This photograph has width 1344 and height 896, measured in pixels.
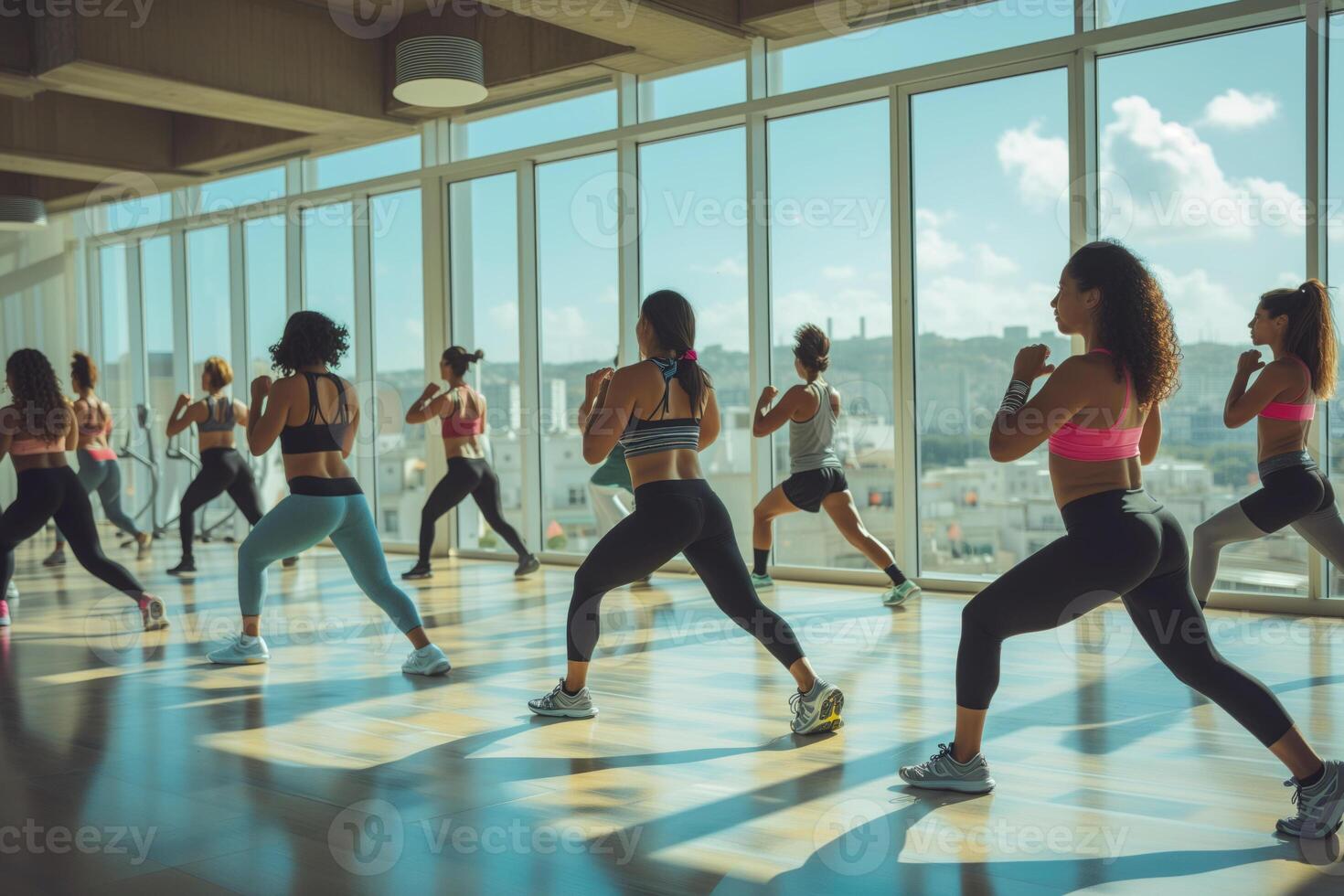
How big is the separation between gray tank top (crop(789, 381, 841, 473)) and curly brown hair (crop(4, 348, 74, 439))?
3.63 meters

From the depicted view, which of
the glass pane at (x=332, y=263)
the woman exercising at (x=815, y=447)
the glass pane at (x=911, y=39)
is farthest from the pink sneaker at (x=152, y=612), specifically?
the glass pane at (x=911, y=39)

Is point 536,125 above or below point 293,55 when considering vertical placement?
below

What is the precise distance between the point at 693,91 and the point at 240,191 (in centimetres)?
541

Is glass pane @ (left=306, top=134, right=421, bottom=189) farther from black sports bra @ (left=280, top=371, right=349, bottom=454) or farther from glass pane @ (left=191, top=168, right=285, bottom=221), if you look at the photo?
black sports bra @ (left=280, top=371, right=349, bottom=454)

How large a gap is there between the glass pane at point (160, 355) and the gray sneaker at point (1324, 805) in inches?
454

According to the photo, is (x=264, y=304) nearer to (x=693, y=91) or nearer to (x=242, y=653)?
(x=693, y=91)

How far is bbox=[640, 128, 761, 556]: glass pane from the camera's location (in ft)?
26.8

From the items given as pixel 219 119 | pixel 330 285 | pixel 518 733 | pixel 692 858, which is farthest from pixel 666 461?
pixel 219 119

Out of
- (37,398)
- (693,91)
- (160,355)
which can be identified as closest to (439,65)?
(693,91)

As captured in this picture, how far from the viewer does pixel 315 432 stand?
15.7ft

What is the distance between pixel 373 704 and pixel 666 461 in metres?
1.50

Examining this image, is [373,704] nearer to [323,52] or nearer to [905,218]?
[905,218]

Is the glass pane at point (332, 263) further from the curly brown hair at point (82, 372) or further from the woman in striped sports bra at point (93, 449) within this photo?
the curly brown hair at point (82, 372)

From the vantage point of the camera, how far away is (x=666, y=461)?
12.7ft
